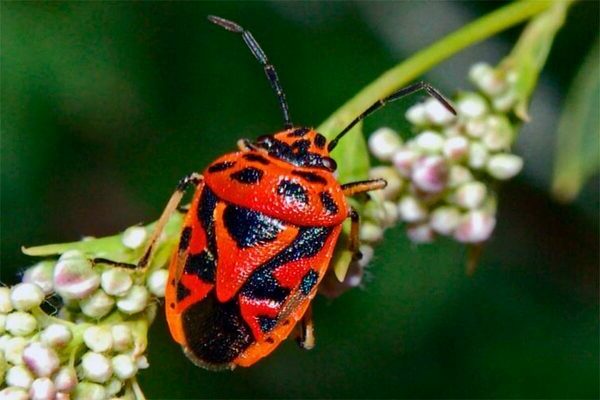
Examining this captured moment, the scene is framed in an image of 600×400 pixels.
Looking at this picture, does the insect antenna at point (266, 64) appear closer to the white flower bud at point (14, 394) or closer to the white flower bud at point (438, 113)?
the white flower bud at point (438, 113)

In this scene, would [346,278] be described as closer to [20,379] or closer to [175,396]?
[20,379]

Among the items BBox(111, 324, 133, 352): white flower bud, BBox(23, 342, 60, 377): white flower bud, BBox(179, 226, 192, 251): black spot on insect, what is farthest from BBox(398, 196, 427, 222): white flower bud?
BBox(23, 342, 60, 377): white flower bud

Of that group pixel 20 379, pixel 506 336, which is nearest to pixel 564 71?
pixel 506 336

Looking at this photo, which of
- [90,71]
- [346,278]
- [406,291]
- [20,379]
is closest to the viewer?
[20,379]

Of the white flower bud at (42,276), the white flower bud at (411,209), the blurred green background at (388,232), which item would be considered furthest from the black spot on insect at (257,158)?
the blurred green background at (388,232)

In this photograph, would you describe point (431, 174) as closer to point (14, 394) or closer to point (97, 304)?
point (97, 304)

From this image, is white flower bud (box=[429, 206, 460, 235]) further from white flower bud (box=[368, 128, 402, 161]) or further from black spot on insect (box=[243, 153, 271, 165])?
black spot on insect (box=[243, 153, 271, 165])
